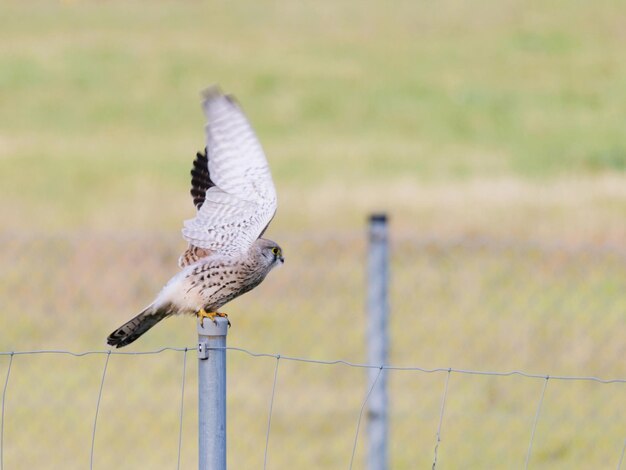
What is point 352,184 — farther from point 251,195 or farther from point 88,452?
point 251,195

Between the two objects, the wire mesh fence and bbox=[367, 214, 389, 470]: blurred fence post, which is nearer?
bbox=[367, 214, 389, 470]: blurred fence post

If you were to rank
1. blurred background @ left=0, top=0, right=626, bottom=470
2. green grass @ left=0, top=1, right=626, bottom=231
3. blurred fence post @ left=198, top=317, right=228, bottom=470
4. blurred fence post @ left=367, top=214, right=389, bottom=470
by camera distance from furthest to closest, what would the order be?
1. green grass @ left=0, top=1, right=626, bottom=231
2. blurred background @ left=0, top=0, right=626, bottom=470
3. blurred fence post @ left=367, top=214, right=389, bottom=470
4. blurred fence post @ left=198, top=317, right=228, bottom=470

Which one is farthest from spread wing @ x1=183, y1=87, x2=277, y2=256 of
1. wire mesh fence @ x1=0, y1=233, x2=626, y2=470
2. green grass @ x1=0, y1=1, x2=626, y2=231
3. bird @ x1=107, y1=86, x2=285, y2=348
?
green grass @ x1=0, y1=1, x2=626, y2=231

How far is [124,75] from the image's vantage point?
1258 inches

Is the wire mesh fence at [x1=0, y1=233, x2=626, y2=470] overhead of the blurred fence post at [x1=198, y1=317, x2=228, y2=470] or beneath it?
overhead

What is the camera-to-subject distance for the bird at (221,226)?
413cm

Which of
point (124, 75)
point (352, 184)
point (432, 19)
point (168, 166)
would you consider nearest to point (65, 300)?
point (352, 184)

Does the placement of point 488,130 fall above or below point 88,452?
above

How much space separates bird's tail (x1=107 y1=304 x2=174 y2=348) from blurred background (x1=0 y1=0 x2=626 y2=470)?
229 cm

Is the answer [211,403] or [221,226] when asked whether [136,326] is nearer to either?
[221,226]

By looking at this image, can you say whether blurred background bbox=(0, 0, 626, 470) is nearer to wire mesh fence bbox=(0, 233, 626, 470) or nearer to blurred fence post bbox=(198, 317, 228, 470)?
wire mesh fence bbox=(0, 233, 626, 470)

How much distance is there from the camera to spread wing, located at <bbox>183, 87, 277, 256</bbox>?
4102 mm

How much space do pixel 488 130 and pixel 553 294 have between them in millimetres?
18164

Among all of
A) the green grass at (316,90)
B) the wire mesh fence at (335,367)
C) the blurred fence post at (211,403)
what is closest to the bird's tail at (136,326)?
the blurred fence post at (211,403)
